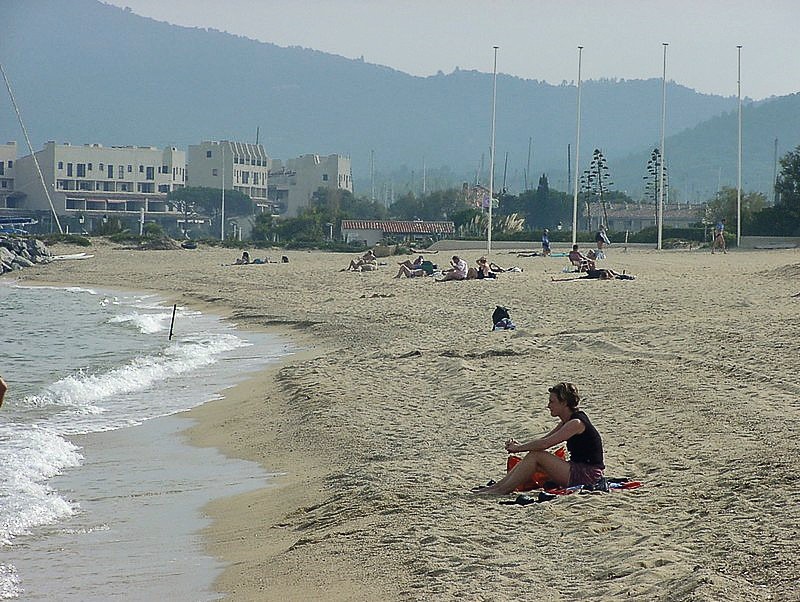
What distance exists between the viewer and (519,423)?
32.0 feet

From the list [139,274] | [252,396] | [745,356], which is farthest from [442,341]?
[139,274]

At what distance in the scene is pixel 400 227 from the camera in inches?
3120

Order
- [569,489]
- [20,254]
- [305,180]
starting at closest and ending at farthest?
1. [569,489]
2. [20,254]
3. [305,180]

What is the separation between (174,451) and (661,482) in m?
5.11

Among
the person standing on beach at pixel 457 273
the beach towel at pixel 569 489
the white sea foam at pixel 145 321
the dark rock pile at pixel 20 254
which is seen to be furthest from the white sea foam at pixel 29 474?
the dark rock pile at pixel 20 254

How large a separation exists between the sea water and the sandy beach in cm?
35

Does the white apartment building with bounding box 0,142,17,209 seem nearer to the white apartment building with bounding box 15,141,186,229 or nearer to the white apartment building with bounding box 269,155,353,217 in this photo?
the white apartment building with bounding box 15,141,186,229

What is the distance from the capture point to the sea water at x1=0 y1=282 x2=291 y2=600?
6.38m

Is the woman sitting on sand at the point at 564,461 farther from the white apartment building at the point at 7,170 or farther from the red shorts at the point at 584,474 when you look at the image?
the white apartment building at the point at 7,170

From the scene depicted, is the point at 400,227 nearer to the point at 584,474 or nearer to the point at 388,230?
the point at 388,230

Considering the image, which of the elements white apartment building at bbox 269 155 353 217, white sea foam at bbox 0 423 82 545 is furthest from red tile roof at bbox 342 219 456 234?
white sea foam at bbox 0 423 82 545

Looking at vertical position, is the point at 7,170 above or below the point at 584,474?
above

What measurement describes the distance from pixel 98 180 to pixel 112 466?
112 m

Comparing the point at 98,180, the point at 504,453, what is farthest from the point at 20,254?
the point at 98,180
